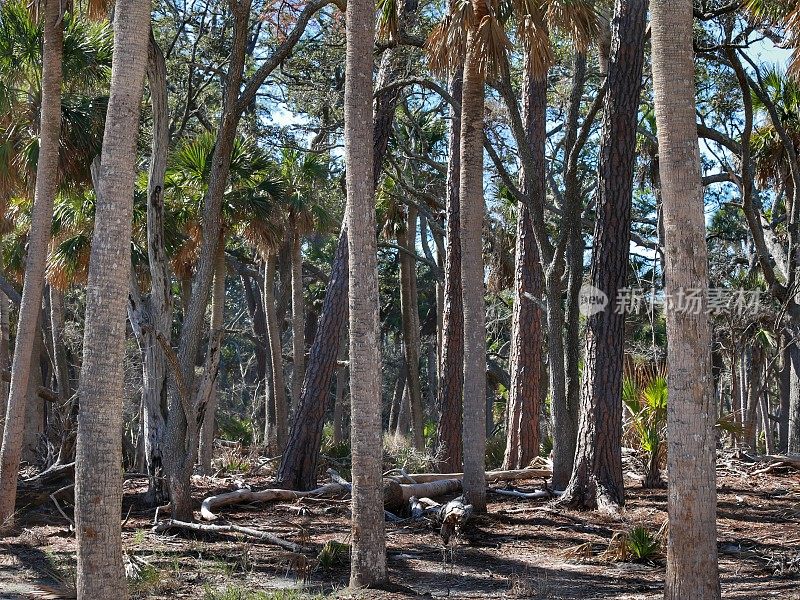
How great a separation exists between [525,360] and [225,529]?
7.14 m

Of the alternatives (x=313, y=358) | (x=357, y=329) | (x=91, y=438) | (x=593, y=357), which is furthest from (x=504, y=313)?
(x=91, y=438)

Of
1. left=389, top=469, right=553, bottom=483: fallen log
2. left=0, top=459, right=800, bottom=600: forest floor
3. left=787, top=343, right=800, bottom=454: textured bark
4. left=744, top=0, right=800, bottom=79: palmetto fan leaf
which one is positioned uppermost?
left=744, top=0, right=800, bottom=79: palmetto fan leaf

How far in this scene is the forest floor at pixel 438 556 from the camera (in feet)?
25.4

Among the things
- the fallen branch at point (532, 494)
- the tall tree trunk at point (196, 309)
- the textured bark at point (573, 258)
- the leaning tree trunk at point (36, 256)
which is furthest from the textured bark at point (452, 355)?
the leaning tree trunk at point (36, 256)

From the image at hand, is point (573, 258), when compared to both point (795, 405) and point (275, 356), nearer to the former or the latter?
point (795, 405)

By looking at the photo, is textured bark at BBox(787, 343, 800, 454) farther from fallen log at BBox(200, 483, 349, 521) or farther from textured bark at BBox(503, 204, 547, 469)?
fallen log at BBox(200, 483, 349, 521)

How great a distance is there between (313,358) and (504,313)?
12453mm

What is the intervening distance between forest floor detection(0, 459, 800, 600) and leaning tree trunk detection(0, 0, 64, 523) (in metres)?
0.98

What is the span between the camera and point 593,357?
37.7 ft

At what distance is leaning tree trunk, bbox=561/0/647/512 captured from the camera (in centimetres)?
1127

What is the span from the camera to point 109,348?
6066 mm
